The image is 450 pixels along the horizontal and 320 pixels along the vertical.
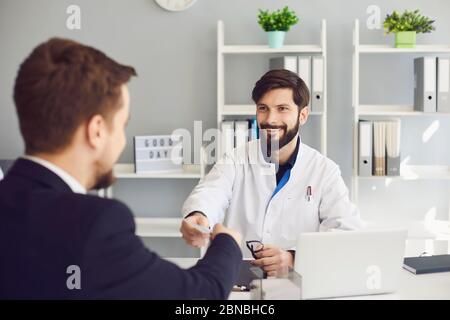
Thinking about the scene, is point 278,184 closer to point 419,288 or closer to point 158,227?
point 419,288

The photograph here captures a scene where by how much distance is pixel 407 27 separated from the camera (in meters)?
3.54

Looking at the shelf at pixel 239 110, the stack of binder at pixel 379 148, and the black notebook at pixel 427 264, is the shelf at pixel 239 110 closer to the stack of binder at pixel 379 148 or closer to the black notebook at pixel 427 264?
the stack of binder at pixel 379 148

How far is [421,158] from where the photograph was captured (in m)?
3.84

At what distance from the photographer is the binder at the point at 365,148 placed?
11.6ft

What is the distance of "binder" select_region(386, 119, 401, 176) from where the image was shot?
3.54 meters

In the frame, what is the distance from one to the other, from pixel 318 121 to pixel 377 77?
0.45m

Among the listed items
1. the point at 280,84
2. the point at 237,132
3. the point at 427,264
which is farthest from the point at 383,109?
the point at 427,264

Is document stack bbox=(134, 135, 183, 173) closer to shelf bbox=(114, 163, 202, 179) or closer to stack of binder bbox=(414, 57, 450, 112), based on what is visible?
shelf bbox=(114, 163, 202, 179)

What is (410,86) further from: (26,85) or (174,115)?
(26,85)

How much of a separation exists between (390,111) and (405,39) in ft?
1.37

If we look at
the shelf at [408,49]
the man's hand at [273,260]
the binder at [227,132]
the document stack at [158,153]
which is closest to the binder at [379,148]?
the shelf at [408,49]

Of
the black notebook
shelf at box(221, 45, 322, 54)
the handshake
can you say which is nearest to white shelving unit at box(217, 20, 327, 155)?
shelf at box(221, 45, 322, 54)

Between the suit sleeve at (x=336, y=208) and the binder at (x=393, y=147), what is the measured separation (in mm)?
1083

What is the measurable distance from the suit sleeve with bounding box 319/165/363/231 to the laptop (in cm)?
56
